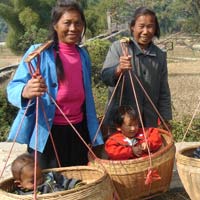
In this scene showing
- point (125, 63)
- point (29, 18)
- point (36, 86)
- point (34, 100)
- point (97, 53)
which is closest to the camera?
point (36, 86)

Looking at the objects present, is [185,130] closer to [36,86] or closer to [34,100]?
[34,100]

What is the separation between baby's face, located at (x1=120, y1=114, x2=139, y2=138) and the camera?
9.91ft

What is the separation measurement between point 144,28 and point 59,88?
2.37ft

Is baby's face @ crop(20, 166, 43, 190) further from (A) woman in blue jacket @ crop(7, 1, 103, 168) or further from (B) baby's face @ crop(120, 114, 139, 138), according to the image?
(B) baby's face @ crop(120, 114, 139, 138)

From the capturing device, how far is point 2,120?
620 cm

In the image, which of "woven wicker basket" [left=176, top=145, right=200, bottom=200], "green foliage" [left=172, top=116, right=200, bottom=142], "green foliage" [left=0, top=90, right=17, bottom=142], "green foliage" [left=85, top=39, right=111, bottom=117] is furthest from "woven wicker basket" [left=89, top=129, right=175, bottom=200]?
"green foliage" [left=85, top=39, right=111, bottom=117]

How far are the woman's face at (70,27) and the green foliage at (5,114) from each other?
3531mm

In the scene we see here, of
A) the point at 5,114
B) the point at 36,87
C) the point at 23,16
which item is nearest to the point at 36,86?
the point at 36,87

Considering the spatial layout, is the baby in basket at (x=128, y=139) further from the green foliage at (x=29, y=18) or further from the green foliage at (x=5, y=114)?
the green foliage at (x=29, y=18)

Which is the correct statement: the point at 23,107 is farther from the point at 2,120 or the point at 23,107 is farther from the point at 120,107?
the point at 2,120

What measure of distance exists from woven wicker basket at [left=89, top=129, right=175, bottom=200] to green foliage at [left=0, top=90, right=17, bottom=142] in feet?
11.2

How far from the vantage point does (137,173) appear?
2.68 meters

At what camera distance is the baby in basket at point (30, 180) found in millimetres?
2432

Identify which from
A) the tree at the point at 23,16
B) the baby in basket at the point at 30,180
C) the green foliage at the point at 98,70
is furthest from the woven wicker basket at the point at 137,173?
the tree at the point at 23,16
